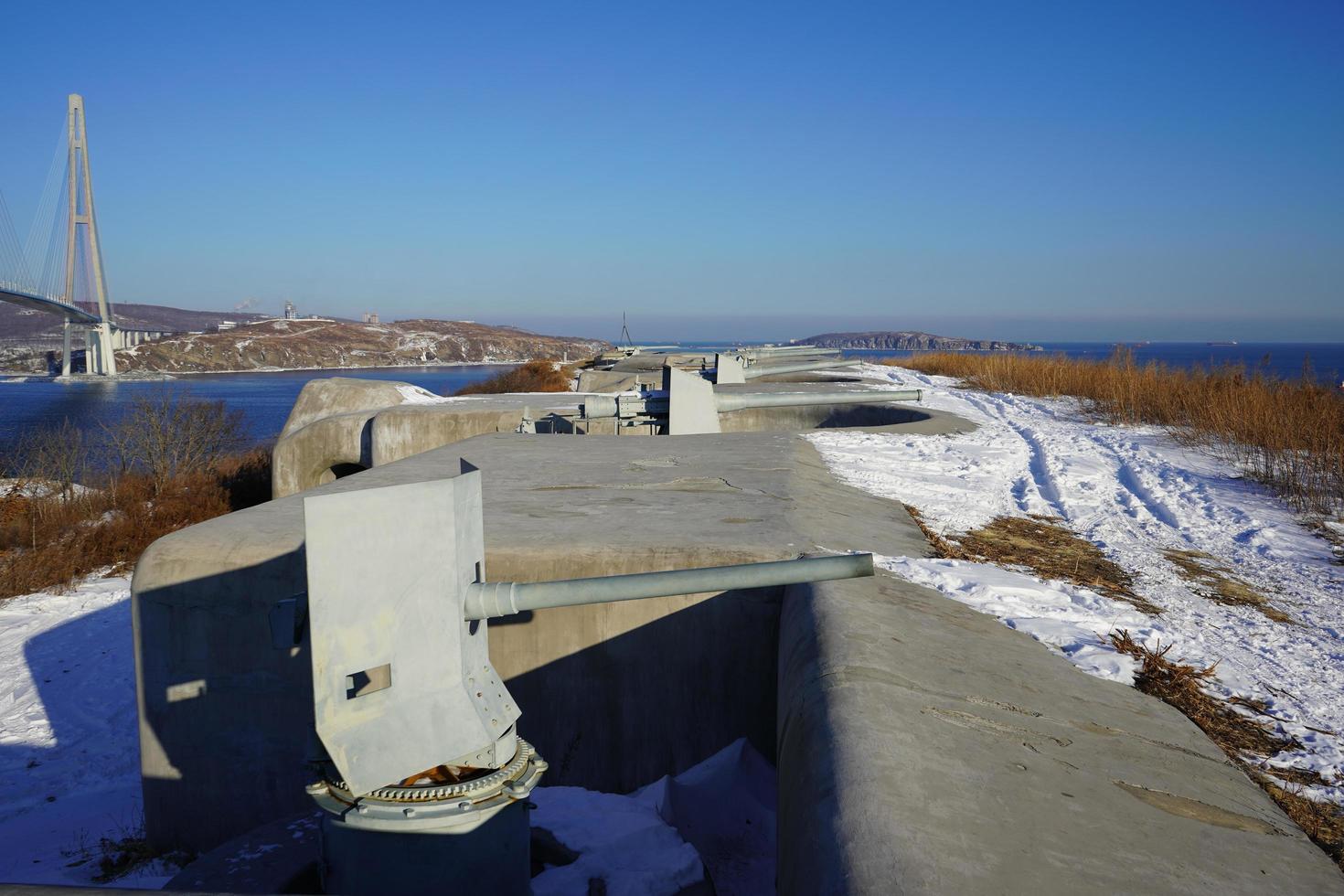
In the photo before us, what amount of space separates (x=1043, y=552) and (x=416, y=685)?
413 centimetres

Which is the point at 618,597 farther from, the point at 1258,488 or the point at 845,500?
the point at 1258,488

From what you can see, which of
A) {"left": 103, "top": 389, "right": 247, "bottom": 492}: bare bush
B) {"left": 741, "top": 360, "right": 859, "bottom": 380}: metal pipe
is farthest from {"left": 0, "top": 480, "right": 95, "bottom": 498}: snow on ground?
{"left": 741, "top": 360, "right": 859, "bottom": 380}: metal pipe

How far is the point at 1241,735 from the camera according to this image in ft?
9.34

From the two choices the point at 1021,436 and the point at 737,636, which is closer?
Answer: the point at 737,636

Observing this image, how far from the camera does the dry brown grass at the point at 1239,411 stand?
23.0 ft

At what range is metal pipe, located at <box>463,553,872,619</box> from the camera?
230cm

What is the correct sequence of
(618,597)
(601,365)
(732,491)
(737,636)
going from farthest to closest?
(601,365) < (732,491) < (737,636) < (618,597)

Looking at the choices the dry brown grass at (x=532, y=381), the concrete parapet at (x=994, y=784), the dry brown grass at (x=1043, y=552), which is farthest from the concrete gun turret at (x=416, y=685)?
the dry brown grass at (x=532, y=381)

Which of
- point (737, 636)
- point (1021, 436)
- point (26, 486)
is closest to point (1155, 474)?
point (1021, 436)

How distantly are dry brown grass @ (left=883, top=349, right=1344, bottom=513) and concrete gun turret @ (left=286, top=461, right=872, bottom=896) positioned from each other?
6.30 meters

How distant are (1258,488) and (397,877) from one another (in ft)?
23.5

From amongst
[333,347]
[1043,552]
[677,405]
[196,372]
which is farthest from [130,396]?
[333,347]

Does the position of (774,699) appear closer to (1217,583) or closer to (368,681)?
(368,681)

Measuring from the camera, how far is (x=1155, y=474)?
305 inches
